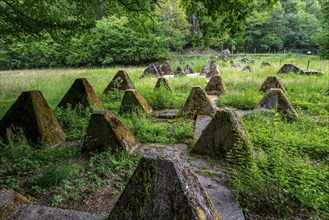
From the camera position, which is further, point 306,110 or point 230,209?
point 306,110

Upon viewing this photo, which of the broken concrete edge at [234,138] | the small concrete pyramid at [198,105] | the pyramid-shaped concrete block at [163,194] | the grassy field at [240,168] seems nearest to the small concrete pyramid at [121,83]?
the grassy field at [240,168]

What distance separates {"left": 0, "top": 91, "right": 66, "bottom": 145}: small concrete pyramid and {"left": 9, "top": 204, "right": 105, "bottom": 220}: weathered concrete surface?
2236 mm

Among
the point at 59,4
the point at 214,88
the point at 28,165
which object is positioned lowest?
the point at 214,88

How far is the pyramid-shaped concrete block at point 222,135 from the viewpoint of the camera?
149 inches

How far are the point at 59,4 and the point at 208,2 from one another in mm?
5746

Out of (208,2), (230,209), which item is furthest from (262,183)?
(208,2)

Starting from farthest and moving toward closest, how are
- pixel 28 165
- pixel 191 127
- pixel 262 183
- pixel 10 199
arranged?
pixel 191 127 < pixel 28 165 < pixel 262 183 < pixel 10 199

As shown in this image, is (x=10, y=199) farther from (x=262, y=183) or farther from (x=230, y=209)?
(x=262, y=183)

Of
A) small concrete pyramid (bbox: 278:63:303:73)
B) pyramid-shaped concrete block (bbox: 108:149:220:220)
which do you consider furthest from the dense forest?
pyramid-shaped concrete block (bbox: 108:149:220:220)

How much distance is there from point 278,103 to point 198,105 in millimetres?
1988

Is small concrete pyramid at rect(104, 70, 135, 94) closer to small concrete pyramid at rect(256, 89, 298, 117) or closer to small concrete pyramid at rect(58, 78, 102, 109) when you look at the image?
small concrete pyramid at rect(58, 78, 102, 109)

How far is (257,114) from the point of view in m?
5.71

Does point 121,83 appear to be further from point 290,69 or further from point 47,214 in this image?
point 290,69

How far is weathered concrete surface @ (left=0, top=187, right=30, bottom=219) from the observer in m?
2.21
